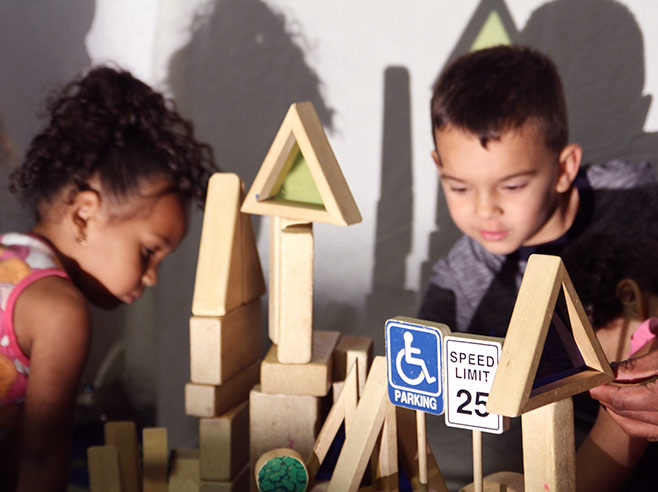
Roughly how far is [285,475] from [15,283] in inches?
20.1

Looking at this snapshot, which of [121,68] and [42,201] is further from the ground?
[121,68]

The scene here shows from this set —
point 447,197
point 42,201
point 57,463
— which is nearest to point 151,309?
point 42,201

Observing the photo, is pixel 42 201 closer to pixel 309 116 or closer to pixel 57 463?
pixel 57 463

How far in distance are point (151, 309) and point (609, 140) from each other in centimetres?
94

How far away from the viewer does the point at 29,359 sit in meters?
1.00

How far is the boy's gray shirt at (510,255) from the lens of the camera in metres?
1.24

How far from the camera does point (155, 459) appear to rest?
784 millimetres

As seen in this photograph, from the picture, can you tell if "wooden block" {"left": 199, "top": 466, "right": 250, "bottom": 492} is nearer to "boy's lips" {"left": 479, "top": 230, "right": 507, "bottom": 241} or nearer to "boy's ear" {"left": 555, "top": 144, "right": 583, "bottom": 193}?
"boy's lips" {"left": 479, "top": 230, "right": 507, "bottom": 241}

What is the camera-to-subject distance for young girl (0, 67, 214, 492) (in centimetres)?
94

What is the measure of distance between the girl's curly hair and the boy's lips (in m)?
0.48

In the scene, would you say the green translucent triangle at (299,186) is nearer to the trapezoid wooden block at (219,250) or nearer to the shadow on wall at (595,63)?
the trapezoid wooden block at (219,250)

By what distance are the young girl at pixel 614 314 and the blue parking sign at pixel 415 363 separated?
28cm

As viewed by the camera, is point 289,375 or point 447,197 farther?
point 447,197

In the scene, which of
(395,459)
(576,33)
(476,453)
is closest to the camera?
(476,453)
